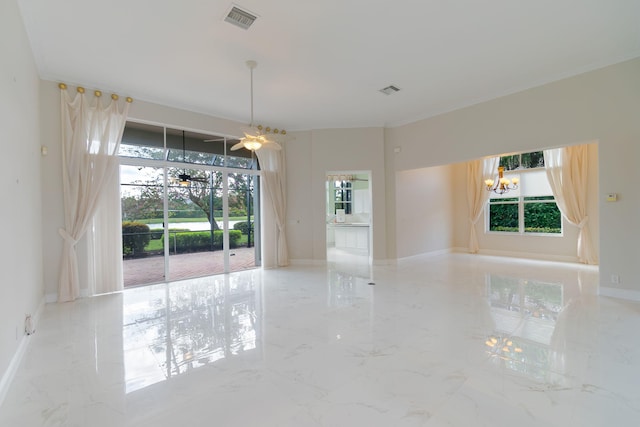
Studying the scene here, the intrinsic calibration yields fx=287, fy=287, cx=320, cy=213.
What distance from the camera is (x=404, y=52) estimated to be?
3.93 metres

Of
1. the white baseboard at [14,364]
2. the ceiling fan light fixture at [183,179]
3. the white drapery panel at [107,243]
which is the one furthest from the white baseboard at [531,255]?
the white baseboard at [14,364]

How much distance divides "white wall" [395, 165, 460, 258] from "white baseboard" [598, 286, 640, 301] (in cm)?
379

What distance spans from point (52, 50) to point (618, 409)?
271 inches

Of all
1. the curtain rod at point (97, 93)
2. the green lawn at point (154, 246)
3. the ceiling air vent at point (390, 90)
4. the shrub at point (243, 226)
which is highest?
the ceiling air vent at point (390, 90)

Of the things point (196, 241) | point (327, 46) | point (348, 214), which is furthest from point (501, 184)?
point (196, 241)

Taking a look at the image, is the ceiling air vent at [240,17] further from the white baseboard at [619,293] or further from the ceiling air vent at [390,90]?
the white baseboard at [619,293]

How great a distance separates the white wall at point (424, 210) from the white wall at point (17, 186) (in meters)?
6.73

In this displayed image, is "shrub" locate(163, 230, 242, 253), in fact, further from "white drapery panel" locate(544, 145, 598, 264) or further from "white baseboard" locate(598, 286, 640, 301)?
"white drapery panel" locate(544, 145, 598, 264)

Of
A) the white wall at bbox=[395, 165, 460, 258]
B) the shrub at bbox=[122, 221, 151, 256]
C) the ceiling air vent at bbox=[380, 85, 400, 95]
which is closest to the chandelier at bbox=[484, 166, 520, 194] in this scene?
the white wall at bbox=[395, 165, 460, 258]

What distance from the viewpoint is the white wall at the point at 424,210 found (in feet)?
24.9

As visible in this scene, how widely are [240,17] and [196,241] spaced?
178 inches

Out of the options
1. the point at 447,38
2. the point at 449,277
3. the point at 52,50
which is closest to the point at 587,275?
the point at 449,277

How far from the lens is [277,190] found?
722cm

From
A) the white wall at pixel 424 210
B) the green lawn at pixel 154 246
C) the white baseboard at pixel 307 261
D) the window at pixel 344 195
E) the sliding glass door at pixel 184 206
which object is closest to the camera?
the sliding glass door at pixel 184 206
